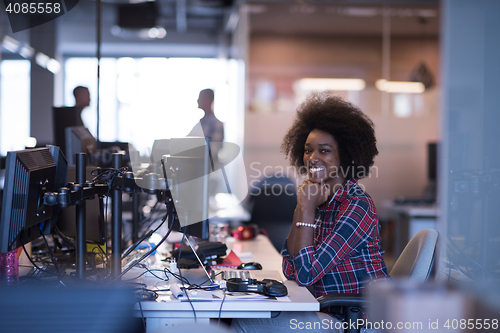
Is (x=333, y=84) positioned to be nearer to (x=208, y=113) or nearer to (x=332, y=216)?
(x=208, y=113)

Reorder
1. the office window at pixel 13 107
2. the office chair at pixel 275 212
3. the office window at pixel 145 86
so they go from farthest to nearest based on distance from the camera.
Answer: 1. the office window at pixel 145 86
2. the office window at pixel 13 107
3. the office chair at pixel 275 212

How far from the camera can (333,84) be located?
5.16 metres

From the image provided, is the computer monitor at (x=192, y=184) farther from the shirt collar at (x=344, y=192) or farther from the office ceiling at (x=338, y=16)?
the office ceiling at (x=338, y=16)

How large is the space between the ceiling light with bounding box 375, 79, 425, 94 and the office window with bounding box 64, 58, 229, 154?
3085 millimetres

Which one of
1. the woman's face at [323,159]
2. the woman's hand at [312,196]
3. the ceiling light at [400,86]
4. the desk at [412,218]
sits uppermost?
the ceiling light at [400,86]

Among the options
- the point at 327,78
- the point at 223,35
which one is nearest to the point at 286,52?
the point at 327,78

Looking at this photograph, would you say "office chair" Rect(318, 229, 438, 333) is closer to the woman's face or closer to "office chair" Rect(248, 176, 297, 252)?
the woman's face

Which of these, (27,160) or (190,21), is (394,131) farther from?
(27,160)

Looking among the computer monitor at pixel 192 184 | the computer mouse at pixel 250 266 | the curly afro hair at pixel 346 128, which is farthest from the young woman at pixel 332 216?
the computer monitor at pixel 192 184

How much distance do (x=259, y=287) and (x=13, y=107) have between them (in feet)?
15.9

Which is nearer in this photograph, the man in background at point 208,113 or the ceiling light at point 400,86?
the man in background at point 208,113

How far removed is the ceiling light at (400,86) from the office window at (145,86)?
3085 mm

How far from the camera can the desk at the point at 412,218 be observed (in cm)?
385

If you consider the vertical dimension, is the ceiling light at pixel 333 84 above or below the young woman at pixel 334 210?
above
